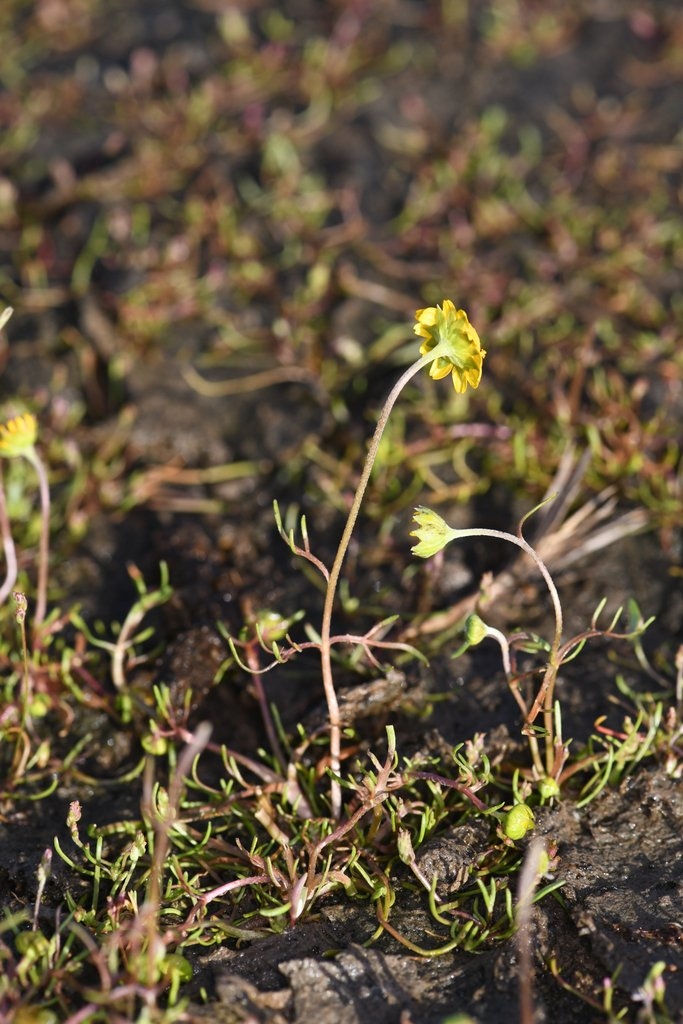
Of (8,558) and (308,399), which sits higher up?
(8,558)

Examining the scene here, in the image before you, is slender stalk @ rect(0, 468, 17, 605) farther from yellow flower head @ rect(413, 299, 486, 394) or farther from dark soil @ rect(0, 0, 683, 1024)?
yellow flower head @ rect(413, 299, 486, 394)

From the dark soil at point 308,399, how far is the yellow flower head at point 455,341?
93 cm

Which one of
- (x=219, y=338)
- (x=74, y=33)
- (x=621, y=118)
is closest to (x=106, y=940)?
(x=219, y=338)

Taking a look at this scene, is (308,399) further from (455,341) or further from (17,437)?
(455,341)

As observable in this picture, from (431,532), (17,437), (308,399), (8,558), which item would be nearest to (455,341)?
(431,532)

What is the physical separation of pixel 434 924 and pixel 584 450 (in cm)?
156

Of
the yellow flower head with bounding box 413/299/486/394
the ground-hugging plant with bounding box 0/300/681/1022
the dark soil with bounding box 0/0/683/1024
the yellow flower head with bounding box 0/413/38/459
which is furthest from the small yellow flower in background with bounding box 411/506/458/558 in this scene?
the yellow flower head with bounding box 0/413/38/459

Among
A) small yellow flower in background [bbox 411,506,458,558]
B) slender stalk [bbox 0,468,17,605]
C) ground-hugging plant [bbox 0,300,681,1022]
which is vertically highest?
small yellow flower in background [bbox 411,506,458,558]

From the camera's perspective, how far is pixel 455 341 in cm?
198

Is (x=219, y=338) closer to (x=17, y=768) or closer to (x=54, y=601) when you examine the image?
(x=54, y=601)

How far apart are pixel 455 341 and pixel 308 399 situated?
1.54 m

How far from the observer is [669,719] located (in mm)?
2389

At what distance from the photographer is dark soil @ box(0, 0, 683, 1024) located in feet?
6.90

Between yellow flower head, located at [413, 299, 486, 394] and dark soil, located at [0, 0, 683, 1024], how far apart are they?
93 cm
